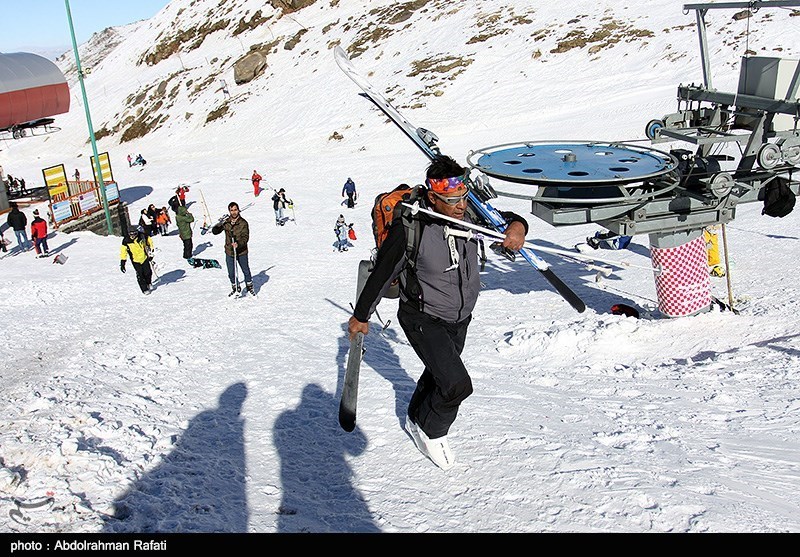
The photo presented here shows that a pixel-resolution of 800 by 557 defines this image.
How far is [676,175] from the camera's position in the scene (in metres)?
8.55

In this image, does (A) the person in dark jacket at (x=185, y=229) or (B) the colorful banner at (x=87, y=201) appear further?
(B) the colorful banner at (x=87, y=201)

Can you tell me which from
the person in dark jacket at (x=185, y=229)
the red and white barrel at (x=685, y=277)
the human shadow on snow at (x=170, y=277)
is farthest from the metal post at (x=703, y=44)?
the person in dark jacket at (x=185, y=229)

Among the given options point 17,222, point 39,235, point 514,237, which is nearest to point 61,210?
point 17,222

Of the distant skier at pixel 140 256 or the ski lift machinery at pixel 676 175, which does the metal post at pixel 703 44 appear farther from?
the distant skier at pixel 140 256

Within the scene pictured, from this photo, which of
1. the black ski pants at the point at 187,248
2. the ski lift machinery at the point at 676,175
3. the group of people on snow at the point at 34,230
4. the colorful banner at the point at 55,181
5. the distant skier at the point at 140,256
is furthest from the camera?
the colorful banner at the point at 55,181

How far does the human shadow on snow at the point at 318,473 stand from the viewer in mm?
3830

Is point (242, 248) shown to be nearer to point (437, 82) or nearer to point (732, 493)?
point (732, 493)

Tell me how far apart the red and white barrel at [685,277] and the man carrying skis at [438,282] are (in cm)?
541

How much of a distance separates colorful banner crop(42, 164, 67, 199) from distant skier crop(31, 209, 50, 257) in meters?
4.28

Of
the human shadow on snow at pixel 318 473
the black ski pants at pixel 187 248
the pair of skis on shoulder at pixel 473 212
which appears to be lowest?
the black ski pants at pixel 187 248

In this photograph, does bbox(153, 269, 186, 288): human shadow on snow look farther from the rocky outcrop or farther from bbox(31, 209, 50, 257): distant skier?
the rocky outcrop

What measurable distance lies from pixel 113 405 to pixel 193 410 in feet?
2.25
